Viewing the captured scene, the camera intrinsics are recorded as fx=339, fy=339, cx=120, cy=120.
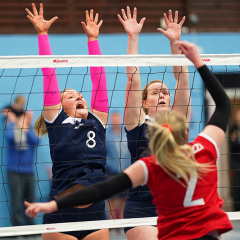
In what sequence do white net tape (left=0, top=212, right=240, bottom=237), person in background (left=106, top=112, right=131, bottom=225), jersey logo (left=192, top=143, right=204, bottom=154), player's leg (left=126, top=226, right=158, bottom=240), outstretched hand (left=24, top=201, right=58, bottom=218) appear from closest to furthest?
outstretched hand (left=24, top=201, right=58, bottom=218) → jersey logo (left=192, top=143, right=204, bottom=154) → player's leg (left=126, top=226, right=158, bottom=240) → white net tape (left=0, top=212, right=240, bottom=237) → person in background (left=106, top=112, right=131, bottom=225)

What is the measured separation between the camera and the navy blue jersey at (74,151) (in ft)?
8.07

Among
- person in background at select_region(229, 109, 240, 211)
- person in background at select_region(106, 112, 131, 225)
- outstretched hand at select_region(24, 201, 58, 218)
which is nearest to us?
outstretched hand at select_region(24, 201, 58, 218)

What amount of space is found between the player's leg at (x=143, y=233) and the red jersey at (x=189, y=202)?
697mm

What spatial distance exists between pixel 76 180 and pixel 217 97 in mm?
1203

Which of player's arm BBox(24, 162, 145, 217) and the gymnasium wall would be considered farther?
the gymnasium wall

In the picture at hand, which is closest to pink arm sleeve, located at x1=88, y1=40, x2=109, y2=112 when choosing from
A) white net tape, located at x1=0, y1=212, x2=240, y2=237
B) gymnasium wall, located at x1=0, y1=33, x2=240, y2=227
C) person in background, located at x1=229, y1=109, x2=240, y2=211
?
white net tape, located at x1=0, y1=212, x2=240, y2=237

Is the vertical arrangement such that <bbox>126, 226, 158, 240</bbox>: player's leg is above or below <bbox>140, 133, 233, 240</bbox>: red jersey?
below

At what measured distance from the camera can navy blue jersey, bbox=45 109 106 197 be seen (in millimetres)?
2461

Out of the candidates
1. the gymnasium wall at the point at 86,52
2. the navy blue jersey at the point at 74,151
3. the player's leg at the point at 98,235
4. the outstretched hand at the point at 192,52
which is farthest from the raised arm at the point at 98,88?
the gymnasium wall at the point at 86,52

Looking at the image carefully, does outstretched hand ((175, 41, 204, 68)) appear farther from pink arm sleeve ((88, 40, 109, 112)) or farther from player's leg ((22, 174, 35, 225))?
player's leg ((22, 174, 35, 225))

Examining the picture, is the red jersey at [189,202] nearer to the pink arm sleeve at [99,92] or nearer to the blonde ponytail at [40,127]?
the pink arm sleeve at [99,92]

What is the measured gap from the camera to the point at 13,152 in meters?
4.49

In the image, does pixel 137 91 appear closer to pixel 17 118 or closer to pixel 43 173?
pixel 17 118

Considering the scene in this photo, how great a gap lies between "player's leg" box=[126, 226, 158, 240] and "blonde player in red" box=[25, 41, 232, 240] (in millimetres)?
689
